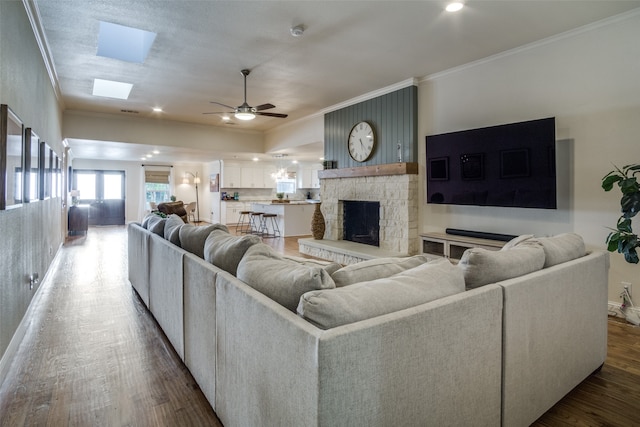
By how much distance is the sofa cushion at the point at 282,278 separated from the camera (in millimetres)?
1323

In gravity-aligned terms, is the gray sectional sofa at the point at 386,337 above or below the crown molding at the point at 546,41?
below

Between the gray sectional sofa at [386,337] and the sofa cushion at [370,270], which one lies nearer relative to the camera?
the gray sectional sofa at [386,337]

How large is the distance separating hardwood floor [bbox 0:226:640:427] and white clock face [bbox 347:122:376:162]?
3.84m

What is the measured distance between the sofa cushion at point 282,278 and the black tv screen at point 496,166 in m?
3.19

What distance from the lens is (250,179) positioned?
1189cm

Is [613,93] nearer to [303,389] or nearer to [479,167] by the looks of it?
[479,167]

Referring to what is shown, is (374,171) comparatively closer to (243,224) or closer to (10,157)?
(10,157)

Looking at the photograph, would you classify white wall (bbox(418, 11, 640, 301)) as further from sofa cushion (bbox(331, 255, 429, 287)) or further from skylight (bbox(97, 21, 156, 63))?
skylight (bbox(97, 21, 156, 63))

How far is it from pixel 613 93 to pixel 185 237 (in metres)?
4.09

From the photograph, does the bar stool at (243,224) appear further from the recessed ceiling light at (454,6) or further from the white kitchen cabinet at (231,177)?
the recessed ceiling light at (454,6)

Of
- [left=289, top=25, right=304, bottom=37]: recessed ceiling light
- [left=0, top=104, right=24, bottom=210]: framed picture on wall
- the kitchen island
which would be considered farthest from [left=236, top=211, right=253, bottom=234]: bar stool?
[left=0, top=104, right=24, bottom=210]: framed picture on wall

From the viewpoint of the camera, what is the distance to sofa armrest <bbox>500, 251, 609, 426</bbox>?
61.6 inches

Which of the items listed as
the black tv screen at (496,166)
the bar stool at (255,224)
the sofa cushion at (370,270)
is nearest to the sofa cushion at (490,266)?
the sofa cushion at (370,270)

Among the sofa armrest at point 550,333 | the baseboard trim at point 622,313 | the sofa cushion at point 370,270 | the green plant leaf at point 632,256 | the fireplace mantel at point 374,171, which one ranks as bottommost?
the baseboard trim at point 622,313
